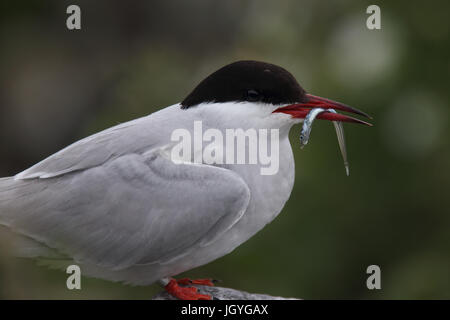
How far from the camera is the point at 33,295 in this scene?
12.0ft

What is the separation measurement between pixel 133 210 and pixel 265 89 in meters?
0.67

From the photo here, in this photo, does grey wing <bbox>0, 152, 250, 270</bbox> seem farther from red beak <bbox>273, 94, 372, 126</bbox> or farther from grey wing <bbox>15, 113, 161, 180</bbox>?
red beak <bbox>273, 94, 372, 126</bbox>

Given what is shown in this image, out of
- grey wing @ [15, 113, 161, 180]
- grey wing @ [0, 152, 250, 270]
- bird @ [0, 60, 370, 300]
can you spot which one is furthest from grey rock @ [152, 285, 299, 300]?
grey wing @ [15, 113, 161, 180]

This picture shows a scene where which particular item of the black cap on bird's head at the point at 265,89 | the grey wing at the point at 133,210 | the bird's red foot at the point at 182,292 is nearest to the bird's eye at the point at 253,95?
the black cap on bird's head at the point at 265,89

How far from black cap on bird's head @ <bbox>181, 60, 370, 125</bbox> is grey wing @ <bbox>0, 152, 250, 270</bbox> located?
0.30 meters

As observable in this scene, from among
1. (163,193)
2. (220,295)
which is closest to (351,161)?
(220,295)

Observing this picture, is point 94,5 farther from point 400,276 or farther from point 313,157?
point 400,276

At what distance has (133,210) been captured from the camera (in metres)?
2.59

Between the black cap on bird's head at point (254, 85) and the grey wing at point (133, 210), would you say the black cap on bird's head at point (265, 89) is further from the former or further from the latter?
the grey wing at point (133, 210)

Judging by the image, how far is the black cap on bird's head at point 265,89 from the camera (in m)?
2.59

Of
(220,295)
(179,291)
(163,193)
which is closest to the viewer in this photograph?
(163,193)

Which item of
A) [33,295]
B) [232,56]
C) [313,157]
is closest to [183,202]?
[33,295]

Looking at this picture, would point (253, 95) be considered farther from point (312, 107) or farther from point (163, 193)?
point (163, 193)

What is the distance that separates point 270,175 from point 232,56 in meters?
2.89
